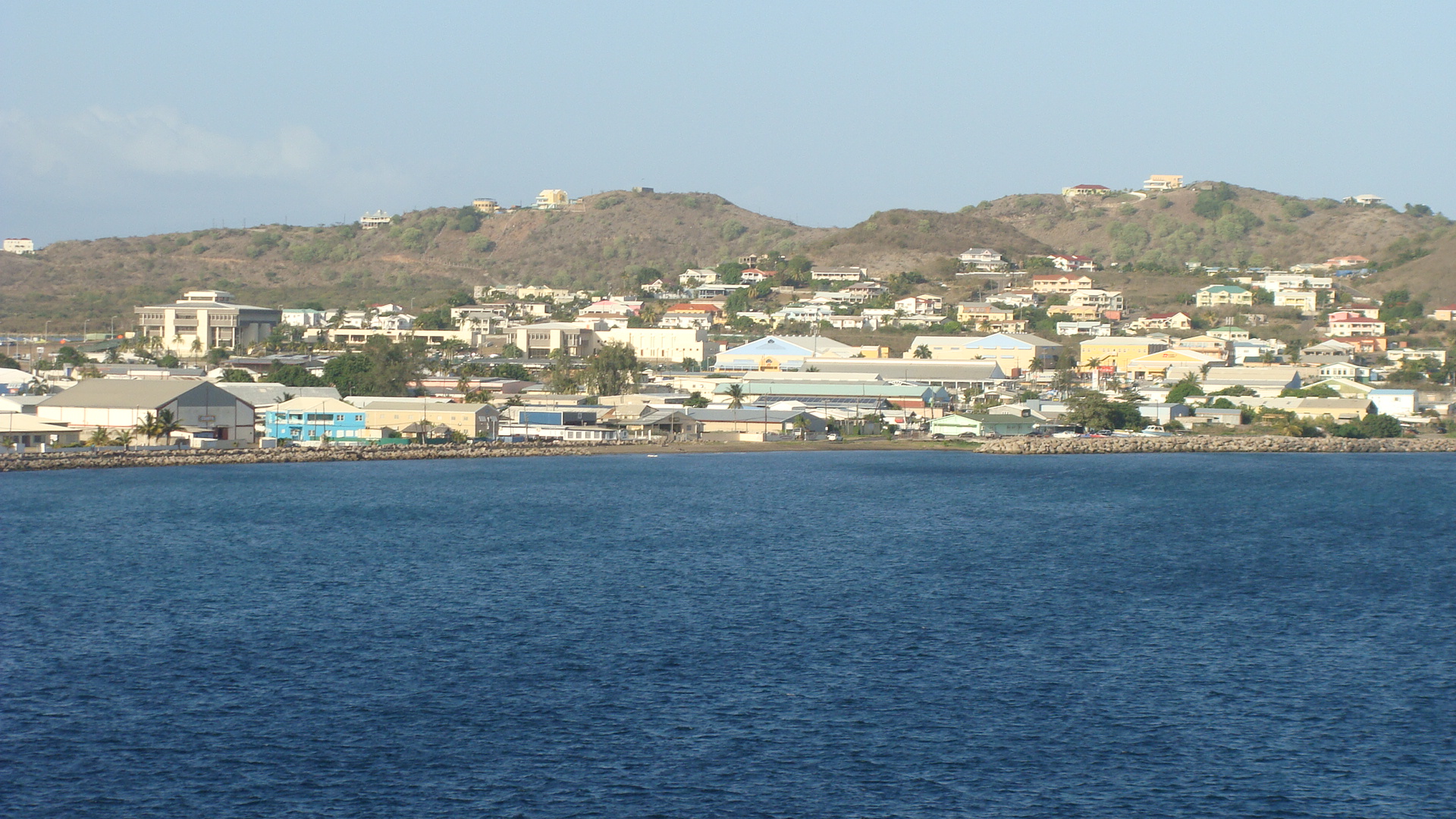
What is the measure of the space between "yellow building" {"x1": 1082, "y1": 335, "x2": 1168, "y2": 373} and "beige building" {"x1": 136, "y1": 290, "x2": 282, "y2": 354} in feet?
98.2

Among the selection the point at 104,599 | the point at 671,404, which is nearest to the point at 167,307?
the point at 671,404

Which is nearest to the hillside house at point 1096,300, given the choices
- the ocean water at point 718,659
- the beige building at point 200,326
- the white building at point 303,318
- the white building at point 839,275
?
the white building at point 839,275

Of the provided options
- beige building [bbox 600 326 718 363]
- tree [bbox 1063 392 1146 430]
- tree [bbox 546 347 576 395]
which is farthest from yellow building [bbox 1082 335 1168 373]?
tree [bbox 546 347 576 395]

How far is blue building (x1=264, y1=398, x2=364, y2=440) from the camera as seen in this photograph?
31.8m

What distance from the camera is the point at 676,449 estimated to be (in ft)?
105

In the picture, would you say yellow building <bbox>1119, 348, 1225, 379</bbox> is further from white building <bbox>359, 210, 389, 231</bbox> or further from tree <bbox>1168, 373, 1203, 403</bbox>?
white building <bbox>359, 210, 389, 231</bbox>

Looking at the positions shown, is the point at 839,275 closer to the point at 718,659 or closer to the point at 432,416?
the point at 432,416

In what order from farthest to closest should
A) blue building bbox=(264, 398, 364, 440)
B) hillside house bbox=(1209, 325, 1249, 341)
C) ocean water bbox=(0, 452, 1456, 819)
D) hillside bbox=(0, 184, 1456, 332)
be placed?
1. hillside bbox=(0, 184, 1456, 332)
2. hillside house bbox=(1209, 325, 1249, 341)
3. blue building bbox=(264, 398, 364, 440)
4. ocean water bbox=(0, 452, 1456, 819)

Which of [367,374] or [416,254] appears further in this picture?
[416,254]

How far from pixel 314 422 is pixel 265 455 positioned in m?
3.04

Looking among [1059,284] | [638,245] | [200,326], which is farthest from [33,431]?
[638,245]

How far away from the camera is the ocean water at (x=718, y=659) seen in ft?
30.8

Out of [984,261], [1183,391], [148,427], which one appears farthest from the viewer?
[984,261]

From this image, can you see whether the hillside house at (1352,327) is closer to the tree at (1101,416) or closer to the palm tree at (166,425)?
the tree at (1101,416)
